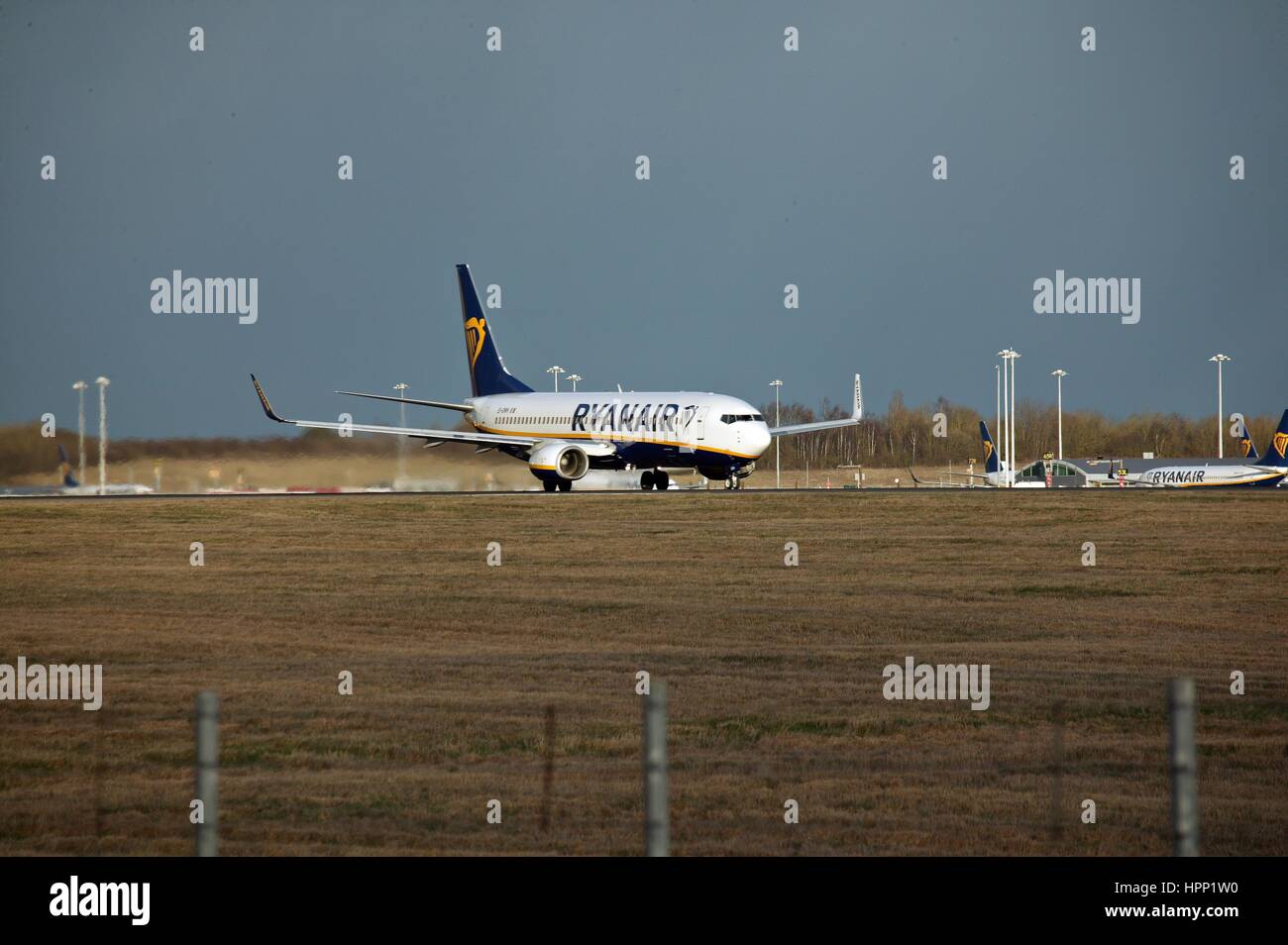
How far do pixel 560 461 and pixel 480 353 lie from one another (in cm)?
1523

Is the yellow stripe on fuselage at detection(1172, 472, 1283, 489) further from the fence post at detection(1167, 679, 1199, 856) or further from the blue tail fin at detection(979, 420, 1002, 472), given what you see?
the fence post at detection(1167, 679, 1199, 856)

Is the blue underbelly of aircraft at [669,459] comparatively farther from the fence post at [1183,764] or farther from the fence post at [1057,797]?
the fence post at [1183,764]

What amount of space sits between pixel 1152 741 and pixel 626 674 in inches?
353

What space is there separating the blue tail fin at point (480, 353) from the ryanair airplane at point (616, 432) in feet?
5.22

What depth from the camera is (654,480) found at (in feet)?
239

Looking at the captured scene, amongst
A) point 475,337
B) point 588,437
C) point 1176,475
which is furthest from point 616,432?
point 1176,475

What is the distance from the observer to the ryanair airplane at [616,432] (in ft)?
216

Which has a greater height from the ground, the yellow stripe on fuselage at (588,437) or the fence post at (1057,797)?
the yellow stripe on fuselage at (588,437)

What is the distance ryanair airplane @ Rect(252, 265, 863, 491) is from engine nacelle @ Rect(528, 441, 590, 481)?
1.7 inches

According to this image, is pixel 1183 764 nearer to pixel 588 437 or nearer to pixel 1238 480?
pixel 588 437

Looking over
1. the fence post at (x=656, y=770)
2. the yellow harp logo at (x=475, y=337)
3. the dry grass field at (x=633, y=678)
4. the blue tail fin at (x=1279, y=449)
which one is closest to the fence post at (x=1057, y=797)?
the dry grass field at (x=633, y=678)

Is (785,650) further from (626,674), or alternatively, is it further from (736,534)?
(736,534)

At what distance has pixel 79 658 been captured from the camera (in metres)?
28.3
